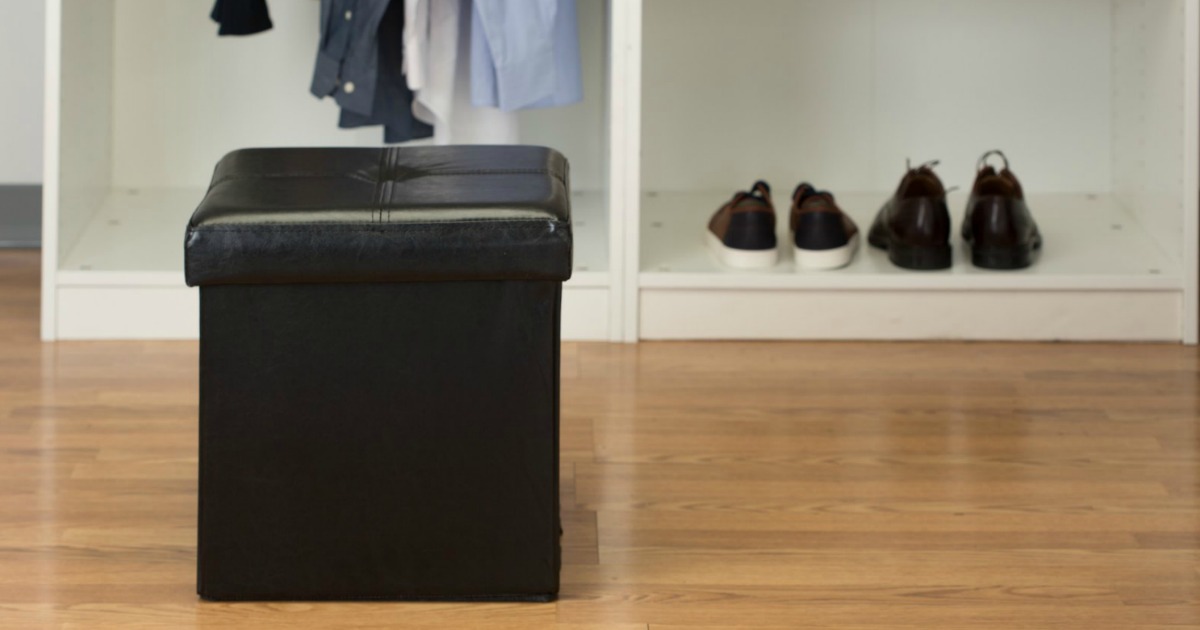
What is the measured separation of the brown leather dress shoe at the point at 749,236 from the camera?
2.68 meters

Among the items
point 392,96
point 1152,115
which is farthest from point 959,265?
point 392,96

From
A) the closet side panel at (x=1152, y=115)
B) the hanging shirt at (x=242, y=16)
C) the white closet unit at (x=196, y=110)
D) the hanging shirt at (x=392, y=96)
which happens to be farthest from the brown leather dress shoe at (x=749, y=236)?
the hanging shirt at (x=242, y=16)

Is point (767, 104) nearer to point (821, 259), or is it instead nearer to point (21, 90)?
point (821, 259)

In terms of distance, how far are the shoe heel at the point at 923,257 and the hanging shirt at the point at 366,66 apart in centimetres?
82

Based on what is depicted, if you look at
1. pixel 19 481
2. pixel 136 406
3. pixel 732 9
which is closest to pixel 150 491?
pixel 19 481

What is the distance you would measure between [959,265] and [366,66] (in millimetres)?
1049

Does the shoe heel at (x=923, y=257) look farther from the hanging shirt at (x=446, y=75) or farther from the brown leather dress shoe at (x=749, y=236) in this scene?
the hanging shirt at (x=446, y=75)

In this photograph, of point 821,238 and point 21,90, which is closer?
point 821,238

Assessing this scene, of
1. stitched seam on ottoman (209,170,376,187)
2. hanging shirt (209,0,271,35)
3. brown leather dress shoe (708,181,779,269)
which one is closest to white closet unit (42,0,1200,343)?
brown leather dress shoe (708,181,779,269)

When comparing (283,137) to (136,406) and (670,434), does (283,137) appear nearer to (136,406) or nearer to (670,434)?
(136,406)

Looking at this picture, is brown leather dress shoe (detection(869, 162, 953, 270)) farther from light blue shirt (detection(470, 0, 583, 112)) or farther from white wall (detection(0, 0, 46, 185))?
white wall (detection(0, 0, 46, 185))

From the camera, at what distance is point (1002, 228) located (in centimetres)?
266

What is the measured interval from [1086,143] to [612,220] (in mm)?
1078

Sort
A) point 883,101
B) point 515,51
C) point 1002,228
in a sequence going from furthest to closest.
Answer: point 883,101 → point 1002,228 → point 515,51
